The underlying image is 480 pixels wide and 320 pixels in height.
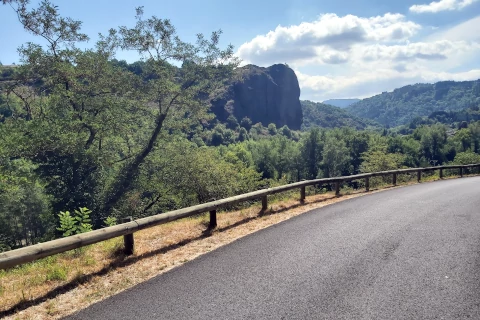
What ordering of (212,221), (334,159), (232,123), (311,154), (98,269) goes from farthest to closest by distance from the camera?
(232,123) < (311,154) < (334,159) < (212,221) < (98,269)

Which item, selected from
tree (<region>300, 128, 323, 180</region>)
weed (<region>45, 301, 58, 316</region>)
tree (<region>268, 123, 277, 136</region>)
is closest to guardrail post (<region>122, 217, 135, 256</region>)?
weed (<region>45, 301, 58, 316</region>)

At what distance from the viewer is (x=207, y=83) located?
21.7 metres

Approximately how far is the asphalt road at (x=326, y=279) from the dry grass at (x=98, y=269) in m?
0.36

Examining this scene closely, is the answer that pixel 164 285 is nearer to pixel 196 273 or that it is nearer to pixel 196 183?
pixel 196 273

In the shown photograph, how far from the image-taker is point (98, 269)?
527 cm

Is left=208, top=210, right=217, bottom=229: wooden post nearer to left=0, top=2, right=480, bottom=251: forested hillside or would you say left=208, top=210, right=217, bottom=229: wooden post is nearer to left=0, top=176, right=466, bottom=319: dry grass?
left=0, top=176, right=466, bottom=319: dry grass

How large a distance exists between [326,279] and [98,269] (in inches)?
144

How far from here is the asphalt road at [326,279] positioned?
12.4ft

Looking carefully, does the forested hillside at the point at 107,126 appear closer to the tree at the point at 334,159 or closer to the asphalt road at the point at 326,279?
the asphalt road at the point at 326,279

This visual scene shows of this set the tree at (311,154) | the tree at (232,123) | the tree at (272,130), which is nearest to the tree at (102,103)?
the tree at (311,154)

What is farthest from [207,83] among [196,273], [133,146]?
[196,273]

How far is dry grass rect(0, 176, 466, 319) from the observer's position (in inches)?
164

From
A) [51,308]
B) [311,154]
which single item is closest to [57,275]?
[51,308]

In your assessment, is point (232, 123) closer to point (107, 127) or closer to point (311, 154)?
point (311, 154)
